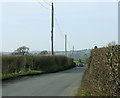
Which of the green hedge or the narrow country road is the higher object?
the green hedge

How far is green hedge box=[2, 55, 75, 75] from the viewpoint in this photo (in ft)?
77.9

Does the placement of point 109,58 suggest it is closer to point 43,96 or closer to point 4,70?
point 43,96

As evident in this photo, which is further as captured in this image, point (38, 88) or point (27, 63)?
point (27, 63)

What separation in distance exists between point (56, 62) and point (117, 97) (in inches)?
1280

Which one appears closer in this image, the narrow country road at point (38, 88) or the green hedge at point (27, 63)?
the narrow country road at point (38, 88)

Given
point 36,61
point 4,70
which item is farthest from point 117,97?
point 36,61

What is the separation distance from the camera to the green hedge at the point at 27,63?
77.9 ft

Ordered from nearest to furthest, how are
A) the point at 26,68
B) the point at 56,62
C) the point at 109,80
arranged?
the point at 109,80 → the point at 26,68 → the point at 56,62

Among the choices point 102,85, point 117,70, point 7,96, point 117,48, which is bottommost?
point 7,96

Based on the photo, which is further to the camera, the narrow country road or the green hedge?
the green hedge

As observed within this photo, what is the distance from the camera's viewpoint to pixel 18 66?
26.9m

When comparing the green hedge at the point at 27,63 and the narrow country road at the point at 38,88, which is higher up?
the green hedge at the point at 27,63

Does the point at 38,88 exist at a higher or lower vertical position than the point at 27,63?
lower

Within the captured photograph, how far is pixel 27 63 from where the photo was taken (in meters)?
29.9
